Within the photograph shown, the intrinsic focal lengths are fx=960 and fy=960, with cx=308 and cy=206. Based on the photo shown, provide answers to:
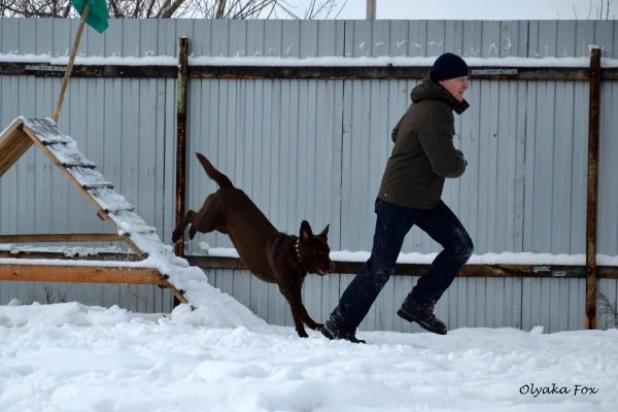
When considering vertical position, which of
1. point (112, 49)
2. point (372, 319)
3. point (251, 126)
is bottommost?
point (372, 319)

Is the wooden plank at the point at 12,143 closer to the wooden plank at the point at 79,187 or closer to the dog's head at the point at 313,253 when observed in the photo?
the wooden plank at the point at 79,187

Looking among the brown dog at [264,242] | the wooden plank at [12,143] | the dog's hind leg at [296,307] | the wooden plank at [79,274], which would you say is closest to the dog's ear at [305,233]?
the brown dog at [264,242]

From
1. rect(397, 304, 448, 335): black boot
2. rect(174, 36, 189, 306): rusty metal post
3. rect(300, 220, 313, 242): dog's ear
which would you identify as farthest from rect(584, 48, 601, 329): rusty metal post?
rect(174, 36, 189, 306): rusty metal post

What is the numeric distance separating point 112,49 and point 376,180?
2.36 meters

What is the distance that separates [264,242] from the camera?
256 inches

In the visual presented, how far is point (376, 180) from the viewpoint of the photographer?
7473 millimetres

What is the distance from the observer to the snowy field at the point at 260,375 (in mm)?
3697

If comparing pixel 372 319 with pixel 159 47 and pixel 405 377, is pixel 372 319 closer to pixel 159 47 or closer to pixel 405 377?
pixel 159 47

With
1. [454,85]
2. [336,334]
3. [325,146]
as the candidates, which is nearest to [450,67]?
[454,85]

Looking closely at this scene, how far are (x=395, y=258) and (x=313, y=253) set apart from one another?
80 centimetres

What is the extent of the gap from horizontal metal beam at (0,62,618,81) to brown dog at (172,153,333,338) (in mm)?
1071

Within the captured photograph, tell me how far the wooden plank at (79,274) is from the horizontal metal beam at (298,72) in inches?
75.7

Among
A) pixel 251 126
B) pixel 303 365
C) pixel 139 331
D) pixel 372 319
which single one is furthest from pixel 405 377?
pixel 251 126

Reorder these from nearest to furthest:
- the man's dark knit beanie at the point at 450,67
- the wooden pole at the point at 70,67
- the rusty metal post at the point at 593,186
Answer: the man's dark knit beanie at the point at 450,67
the wooden pole at the point at 70,67
the rusty metal post at the point at 593,186
